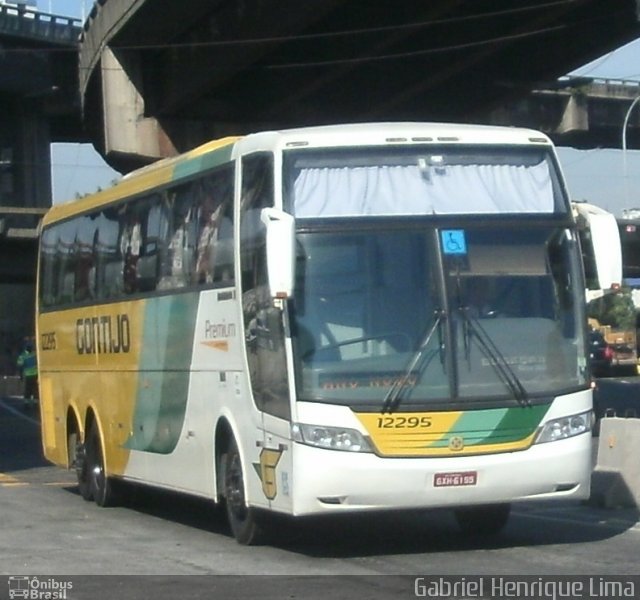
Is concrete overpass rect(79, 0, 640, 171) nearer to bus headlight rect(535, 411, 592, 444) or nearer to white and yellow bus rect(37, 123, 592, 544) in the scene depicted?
white and yellow bus rect(37, 123, 592, 544)

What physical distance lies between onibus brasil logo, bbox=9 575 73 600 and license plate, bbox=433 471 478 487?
2717mm

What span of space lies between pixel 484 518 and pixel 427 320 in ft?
7.75

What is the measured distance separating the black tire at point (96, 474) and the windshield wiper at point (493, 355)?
663 centimetres

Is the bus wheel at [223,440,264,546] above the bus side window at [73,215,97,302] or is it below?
below

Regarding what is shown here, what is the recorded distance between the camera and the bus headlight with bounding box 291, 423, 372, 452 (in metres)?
11.4

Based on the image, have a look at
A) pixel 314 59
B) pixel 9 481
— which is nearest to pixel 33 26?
pixel 314 59

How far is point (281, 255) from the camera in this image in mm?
11188

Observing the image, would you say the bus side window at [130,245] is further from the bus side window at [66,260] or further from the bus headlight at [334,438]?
the bus headlight at [334,438]

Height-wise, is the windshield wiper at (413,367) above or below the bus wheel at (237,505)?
above

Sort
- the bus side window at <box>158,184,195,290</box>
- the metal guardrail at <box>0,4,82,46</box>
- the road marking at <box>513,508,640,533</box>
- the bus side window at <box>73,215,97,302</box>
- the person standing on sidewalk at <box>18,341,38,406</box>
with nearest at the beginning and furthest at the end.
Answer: the road marking at <box>513,508,640,533</box>, the bus side window at <box>158,184,195,290</box>, the bus side window at <box>73,215,97,302</box>, the person standing on sidewalk at <box>18,341,38,406</box>, the metal guardrail at <box>0,4,82,46</box>

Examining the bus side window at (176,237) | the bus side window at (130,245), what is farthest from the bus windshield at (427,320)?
the bus side window at (130,245)

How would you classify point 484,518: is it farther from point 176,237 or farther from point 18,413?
point 18,413

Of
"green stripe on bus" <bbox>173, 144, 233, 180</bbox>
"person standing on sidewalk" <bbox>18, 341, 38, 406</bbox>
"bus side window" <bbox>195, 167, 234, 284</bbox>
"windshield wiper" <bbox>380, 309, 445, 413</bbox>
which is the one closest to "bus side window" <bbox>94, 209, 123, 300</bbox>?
"green stripe on bus" <bbox>173, 144, 233, 180</bbox>

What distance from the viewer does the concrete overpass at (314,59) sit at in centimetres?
3031
